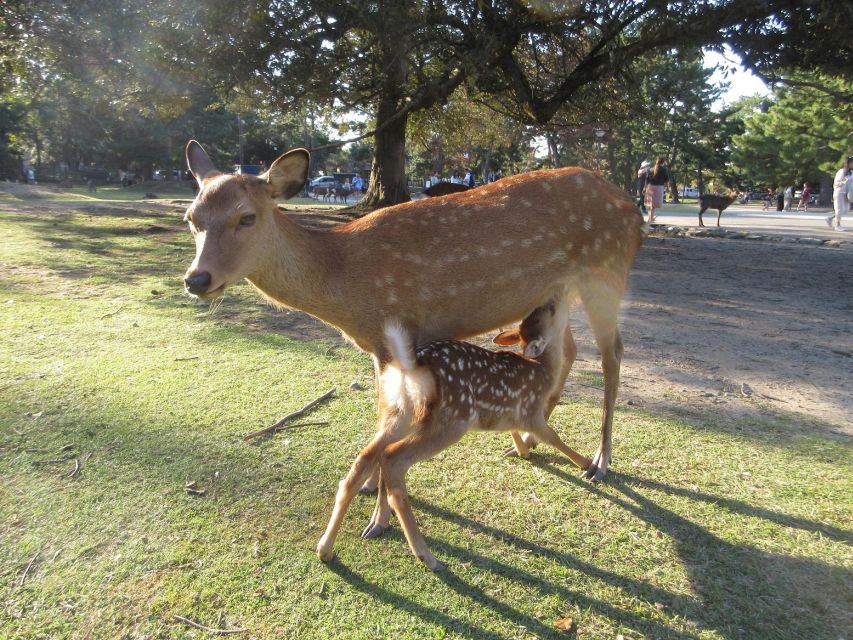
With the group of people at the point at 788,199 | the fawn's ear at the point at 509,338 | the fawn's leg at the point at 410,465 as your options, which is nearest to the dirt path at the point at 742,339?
the fawn's ear at the point at 509,338

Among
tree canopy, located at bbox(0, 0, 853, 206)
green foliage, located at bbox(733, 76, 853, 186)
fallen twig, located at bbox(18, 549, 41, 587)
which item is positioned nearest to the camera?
fallen twig, located at bbox(18, 549, 41, 587)

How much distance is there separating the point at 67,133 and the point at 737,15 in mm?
47668

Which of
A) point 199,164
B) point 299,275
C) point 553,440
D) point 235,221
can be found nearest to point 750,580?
point 553,440

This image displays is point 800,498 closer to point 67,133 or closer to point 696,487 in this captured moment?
point 696,487

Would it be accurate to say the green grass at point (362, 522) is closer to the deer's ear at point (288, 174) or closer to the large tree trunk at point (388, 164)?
the deer's ear at point (288, 174)

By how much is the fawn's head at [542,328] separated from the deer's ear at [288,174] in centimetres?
147

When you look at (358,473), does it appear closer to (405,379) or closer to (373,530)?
(373,530)

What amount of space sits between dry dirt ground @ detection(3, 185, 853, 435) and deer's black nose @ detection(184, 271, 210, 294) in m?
2.78

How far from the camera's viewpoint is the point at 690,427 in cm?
372

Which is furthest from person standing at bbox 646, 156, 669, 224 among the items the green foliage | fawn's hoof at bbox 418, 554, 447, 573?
the green foliage

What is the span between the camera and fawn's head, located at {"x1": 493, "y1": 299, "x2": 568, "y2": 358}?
10.5ft

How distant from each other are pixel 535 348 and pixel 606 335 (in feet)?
1.86

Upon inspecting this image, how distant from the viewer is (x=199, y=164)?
3.37m

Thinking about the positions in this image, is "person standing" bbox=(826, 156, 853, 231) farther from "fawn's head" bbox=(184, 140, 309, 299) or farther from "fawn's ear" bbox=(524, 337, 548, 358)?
"fawn's head" bbox=(184, 140, 309, 299)
